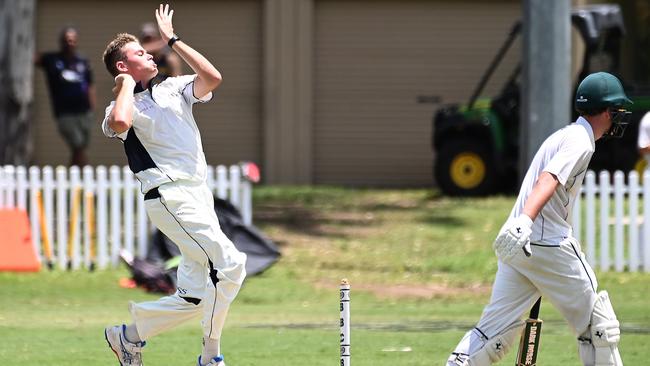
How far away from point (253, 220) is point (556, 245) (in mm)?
11916

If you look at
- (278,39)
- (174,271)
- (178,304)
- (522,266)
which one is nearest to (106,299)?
(174,271)

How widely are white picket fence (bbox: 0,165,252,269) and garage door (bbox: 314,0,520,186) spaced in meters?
8.60

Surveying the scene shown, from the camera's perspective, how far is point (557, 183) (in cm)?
691

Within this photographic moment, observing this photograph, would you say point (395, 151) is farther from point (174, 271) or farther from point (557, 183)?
point (557, 183)

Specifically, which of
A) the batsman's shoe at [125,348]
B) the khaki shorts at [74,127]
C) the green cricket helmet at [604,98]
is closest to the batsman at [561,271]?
the green cricket helmet at [604,98]

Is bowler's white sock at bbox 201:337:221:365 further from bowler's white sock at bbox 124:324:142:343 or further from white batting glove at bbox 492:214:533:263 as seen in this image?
white batting glove at bbox 492:214:533:263

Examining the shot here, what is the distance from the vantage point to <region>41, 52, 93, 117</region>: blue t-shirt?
19.4 m

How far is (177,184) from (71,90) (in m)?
11.8

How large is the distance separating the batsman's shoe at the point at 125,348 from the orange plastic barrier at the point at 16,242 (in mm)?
7432

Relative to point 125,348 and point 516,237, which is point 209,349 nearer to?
point 125,348

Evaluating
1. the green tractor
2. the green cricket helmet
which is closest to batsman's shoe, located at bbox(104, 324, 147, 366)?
the green cricket helmet

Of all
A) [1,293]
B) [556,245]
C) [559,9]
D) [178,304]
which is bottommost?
[1,293]

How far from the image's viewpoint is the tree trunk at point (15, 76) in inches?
752

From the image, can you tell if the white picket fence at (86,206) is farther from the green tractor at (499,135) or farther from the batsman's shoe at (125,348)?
the batsman's shoe at (125,348)
